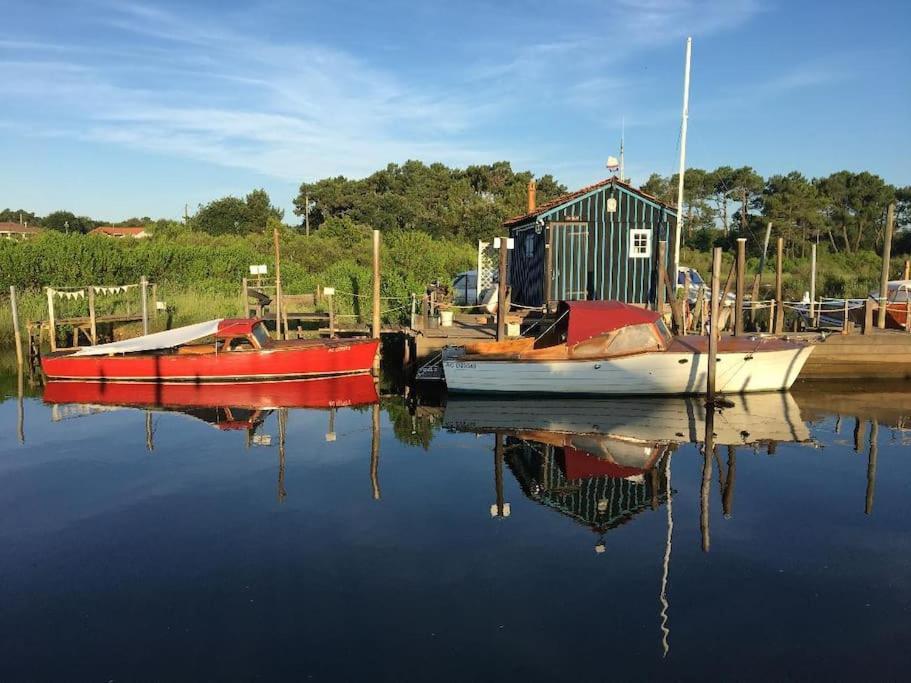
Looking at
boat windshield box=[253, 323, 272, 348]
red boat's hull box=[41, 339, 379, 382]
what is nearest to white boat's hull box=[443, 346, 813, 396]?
red boat's hull box=[41, 339, 379, 382]

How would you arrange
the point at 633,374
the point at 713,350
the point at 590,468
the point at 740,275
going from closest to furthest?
the point at 590,468
the point at 713,350
the point at 633,374
the point at 740,275

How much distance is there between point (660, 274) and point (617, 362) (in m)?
5.51

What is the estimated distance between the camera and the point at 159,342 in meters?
19.7

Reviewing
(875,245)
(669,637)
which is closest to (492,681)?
(669,637)

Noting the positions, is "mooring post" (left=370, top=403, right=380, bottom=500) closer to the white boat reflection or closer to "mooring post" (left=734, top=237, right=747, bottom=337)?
the white boat reflection

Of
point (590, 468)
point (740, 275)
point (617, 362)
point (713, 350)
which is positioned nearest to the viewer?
point (590, 468)

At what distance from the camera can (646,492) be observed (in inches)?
456

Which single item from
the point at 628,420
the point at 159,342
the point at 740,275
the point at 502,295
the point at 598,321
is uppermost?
the point at 740,275

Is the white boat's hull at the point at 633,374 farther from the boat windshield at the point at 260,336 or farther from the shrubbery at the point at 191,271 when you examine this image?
the shrubbery at the point at 191,271

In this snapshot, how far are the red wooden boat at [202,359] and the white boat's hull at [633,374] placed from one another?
461cm

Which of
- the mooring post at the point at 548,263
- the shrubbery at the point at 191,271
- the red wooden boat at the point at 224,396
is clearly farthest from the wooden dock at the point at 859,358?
the shrubbery at the point at 191,271

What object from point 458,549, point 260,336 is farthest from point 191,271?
point 458,549

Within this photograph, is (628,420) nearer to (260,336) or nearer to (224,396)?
(224,396)

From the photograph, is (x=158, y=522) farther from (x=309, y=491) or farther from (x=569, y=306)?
(x=569, y=306)
